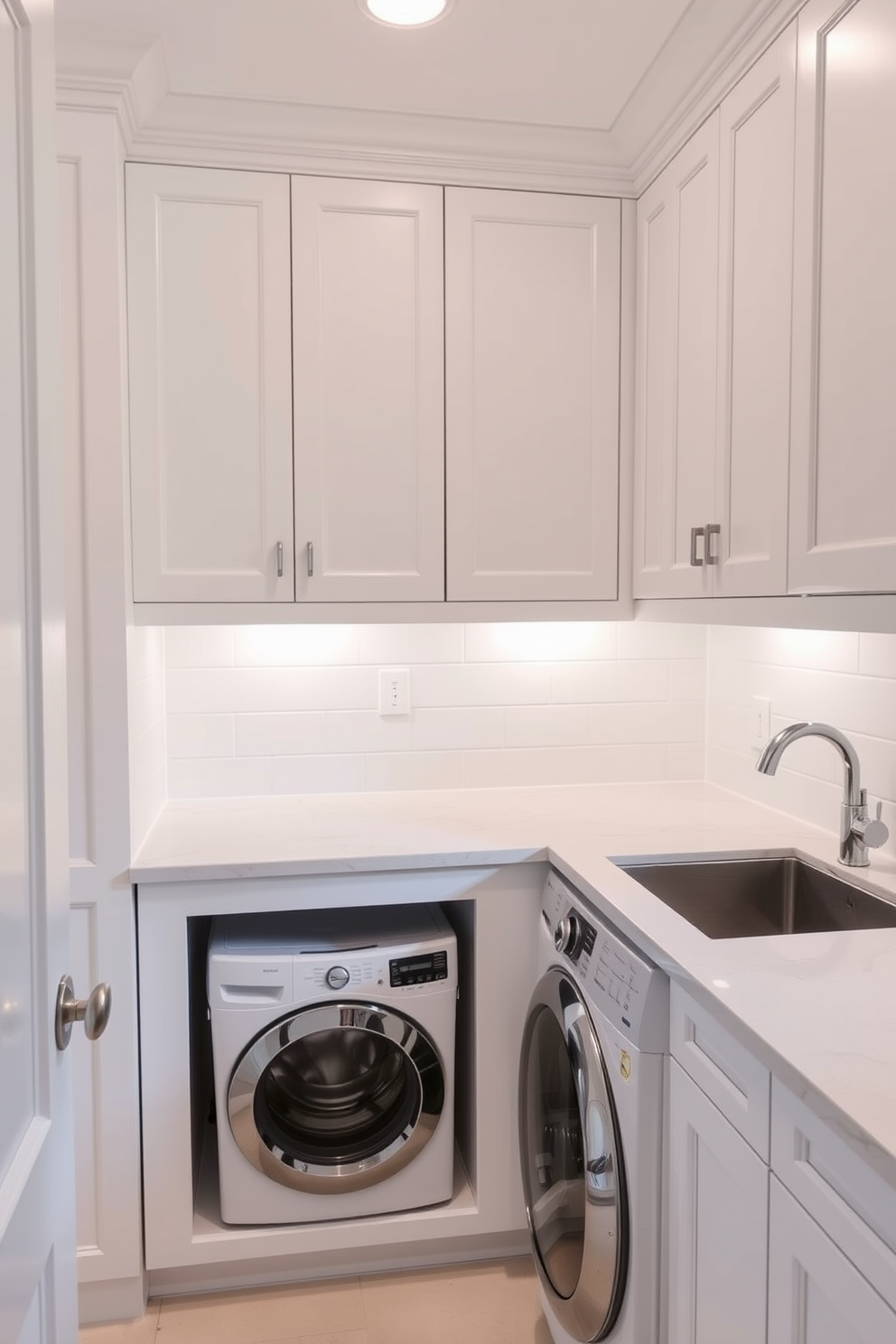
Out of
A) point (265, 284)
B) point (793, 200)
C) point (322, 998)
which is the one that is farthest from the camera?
point (265, 284)

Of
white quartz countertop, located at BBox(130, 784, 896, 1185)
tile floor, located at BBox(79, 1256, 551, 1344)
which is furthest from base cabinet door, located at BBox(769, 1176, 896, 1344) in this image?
tile floor, located at BBox(79, 1256, 551, 1344)

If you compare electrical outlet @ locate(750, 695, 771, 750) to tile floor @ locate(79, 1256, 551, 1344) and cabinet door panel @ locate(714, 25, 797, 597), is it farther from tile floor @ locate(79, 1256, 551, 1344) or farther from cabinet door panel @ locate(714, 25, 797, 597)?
tile floor @ locate(79, 1256, 551, 1344)

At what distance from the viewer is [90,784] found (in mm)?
1859

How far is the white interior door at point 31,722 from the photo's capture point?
844 millimetres

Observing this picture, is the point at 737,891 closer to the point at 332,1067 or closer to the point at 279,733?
the point at 332,1067

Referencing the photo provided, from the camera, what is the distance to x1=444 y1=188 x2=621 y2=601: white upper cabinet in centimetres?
214

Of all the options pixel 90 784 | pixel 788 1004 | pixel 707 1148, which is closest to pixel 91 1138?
pixel 90 784

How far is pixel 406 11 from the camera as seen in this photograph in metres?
1.62

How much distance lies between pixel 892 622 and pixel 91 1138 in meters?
1.73

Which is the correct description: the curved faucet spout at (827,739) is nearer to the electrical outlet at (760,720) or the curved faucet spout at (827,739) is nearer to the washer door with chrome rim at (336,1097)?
the electrical outlet at (760,720)

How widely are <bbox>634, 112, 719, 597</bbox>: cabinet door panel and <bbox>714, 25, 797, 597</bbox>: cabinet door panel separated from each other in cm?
6

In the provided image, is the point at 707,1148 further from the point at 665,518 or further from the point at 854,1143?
the point at 665,518

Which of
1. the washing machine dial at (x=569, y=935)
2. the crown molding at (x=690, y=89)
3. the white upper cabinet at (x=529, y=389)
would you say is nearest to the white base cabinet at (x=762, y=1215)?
the washing machine dial at (x=569, y=935)

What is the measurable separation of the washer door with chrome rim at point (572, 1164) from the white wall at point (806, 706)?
0.70m
